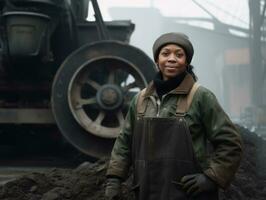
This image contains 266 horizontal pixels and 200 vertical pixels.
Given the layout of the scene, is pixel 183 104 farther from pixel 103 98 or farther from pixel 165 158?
pixel 103 98

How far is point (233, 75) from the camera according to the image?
28969 mm

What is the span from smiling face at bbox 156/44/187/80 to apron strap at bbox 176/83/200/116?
0.10m

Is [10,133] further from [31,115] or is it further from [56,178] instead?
[56,178]

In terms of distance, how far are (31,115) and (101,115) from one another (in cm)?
74

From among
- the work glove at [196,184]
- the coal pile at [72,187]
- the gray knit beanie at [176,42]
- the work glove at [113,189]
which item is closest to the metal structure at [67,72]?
the coal pile at [72,187]

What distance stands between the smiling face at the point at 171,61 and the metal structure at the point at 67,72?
3.09 meters

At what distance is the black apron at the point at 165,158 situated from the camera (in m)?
2.40

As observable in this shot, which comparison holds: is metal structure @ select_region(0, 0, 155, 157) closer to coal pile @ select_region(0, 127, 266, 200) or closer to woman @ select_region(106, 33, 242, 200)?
coal pile @ select_region(0, 127, 266, 200)

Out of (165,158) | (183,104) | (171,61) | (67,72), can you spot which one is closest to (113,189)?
(165,158)

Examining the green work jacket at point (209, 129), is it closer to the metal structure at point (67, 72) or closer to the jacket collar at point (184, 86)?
the jacket collar at point (184, 86)

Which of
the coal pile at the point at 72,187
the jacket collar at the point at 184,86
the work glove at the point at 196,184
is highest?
the jacket collar at the point at 184,86

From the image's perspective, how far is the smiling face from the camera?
2.45 m

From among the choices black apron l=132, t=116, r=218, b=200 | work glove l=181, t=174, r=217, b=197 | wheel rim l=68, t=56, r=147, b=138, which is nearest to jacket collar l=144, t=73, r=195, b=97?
black apron l=132, t=116, r=218, b=200

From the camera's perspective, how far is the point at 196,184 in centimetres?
237
